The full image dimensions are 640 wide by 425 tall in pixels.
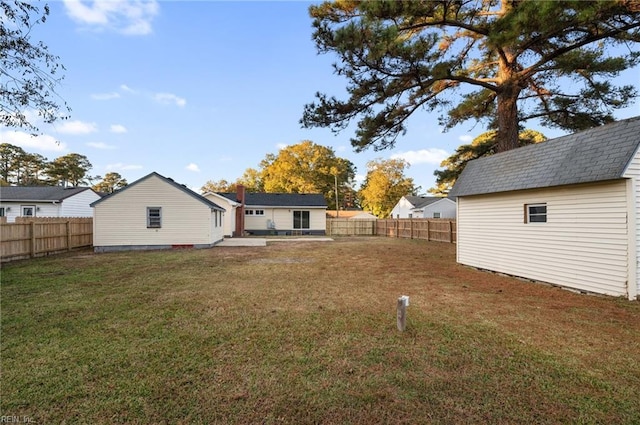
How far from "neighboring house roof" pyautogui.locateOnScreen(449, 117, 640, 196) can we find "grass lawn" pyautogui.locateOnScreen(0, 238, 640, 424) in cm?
254

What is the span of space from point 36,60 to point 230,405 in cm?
687

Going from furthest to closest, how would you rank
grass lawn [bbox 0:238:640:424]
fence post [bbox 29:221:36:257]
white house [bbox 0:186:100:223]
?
white house [bbox 0:186:100:223] < fence post [bbox 29:221:36:257] < grass lawn [bbox 0:238:640:424]

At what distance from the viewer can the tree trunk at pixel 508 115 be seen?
10656 millimetres

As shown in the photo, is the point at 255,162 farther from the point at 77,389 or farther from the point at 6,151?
the point at 77,389

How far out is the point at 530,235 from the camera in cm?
759

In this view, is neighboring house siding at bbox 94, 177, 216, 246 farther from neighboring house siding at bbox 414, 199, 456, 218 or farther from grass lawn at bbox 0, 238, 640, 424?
neighboring house siding at bbox 414, 199, 456, 218

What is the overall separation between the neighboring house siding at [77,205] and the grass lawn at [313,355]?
20.0m

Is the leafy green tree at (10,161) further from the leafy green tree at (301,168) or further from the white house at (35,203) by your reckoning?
the leafy green tree at (301,168)

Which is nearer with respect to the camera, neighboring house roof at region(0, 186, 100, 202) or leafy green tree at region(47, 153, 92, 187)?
neighboring house roof at region(0, 186, 100, 202)

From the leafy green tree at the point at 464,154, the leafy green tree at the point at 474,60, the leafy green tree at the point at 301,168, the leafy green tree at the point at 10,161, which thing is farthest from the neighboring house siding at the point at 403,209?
the leafy green tree at the point at 10,161

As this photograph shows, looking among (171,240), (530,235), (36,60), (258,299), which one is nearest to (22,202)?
(171,240)

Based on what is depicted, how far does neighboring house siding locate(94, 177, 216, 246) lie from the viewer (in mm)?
14461

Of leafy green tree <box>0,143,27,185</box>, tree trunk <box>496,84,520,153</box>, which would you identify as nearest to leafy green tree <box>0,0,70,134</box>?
tree trunk <box>496,84,520,153</box>

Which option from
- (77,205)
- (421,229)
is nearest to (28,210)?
(77,205)
